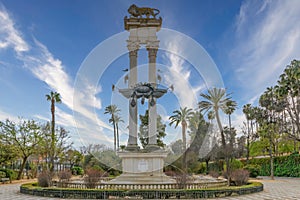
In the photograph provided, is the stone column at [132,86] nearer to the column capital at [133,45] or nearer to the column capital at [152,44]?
the column capital at [133,45]

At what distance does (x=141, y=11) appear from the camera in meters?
27.3

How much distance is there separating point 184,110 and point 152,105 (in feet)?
86.1

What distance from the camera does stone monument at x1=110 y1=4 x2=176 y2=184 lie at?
856 inches

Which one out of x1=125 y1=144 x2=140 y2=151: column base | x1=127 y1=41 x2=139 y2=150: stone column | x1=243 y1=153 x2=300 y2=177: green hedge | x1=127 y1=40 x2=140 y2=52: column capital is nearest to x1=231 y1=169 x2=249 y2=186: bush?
x1=125 y1=144 x2=140 y2=151: column base

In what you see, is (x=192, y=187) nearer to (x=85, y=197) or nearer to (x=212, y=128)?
(x=85, y=197)

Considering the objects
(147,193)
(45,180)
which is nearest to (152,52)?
(45,180)

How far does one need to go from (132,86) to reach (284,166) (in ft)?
75.2

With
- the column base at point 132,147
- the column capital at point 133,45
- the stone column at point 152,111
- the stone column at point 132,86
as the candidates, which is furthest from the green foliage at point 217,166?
the column capital at point 133,45

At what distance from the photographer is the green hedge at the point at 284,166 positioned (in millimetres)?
33872

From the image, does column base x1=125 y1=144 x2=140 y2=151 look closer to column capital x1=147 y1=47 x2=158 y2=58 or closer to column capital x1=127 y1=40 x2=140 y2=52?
column capital x1=147 y1=47 x2=158 y2=58

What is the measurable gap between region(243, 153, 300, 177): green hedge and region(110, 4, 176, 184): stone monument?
1900cm

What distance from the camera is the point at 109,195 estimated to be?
14523 millimetres

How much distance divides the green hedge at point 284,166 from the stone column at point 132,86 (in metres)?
20.3

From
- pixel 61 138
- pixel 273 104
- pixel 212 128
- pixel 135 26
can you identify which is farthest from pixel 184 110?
pixel 135 26
